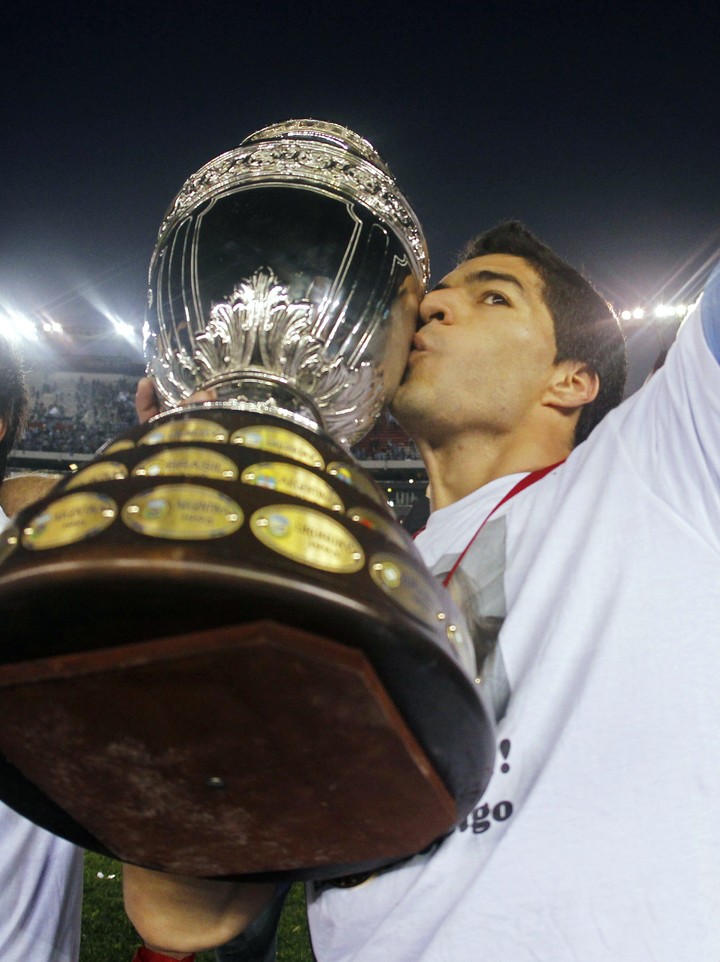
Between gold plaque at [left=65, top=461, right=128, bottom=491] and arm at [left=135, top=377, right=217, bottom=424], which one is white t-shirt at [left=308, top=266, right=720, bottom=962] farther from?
arm at [left=135, top=377, right=217, bottom=424]

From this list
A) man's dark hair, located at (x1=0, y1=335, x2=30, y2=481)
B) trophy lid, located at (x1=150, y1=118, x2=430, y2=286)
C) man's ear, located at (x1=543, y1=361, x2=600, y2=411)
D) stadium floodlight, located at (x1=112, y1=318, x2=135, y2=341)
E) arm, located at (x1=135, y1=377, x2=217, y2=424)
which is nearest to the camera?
trophy lid, located at (x1=150, y1=118, x2=430, y2=286)

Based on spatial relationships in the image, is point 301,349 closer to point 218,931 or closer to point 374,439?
point 218,931

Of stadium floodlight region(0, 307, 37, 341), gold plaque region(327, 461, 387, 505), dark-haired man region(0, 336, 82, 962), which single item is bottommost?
dark-haired man region(0, 336, 82, 962)

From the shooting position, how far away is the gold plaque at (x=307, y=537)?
18.0 inches

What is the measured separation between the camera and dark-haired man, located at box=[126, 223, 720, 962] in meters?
0.74

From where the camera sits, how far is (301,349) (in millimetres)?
947

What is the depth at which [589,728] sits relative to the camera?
2.65 ft

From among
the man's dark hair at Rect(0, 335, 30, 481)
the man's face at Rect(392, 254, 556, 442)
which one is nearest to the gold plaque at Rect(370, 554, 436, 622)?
the man's face at Rect(392, 254, 556, 442)

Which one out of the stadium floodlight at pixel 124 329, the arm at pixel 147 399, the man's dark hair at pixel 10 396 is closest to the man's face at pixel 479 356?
the arm at pixel 147 399

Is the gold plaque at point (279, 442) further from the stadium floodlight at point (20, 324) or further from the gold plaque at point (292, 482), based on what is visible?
the stadium floodlight at point (20, 324)

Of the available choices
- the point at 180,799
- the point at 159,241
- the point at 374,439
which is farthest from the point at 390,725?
the point at 374,439

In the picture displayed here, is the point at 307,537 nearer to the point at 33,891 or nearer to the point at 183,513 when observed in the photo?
the point at 183,513

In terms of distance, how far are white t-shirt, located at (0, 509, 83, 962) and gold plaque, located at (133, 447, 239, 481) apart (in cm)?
110

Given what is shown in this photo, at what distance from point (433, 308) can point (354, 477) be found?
0.76 meters
